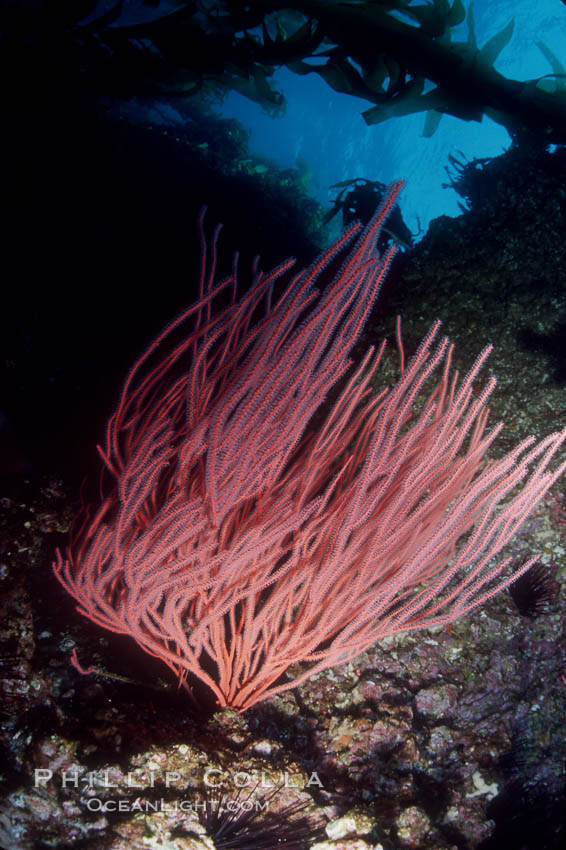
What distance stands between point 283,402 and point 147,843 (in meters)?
1.95

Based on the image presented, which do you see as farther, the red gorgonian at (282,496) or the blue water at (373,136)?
the blue water at (373,136)

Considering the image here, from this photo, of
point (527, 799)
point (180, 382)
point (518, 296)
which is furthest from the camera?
point (518, 296)

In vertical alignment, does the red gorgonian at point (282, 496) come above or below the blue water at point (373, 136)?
below

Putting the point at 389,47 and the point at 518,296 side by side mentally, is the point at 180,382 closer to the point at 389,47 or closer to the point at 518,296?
the point at 518,296

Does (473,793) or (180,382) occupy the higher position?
(180,382)

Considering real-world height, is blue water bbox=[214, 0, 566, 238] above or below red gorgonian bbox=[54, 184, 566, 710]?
above

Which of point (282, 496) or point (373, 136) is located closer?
point (282, 496)

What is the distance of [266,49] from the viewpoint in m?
4.00

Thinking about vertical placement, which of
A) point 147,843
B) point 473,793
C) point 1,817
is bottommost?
point 1,817

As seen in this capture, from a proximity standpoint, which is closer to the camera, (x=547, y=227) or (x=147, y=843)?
(x=147, y=843)

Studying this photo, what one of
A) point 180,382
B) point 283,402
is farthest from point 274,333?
point 180,382

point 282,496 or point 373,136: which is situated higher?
point 373,136

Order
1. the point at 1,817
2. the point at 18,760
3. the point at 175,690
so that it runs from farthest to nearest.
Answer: the point at 175,690 < the point at 18,760 < the point at 1,817

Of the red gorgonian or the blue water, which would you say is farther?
the blue water
